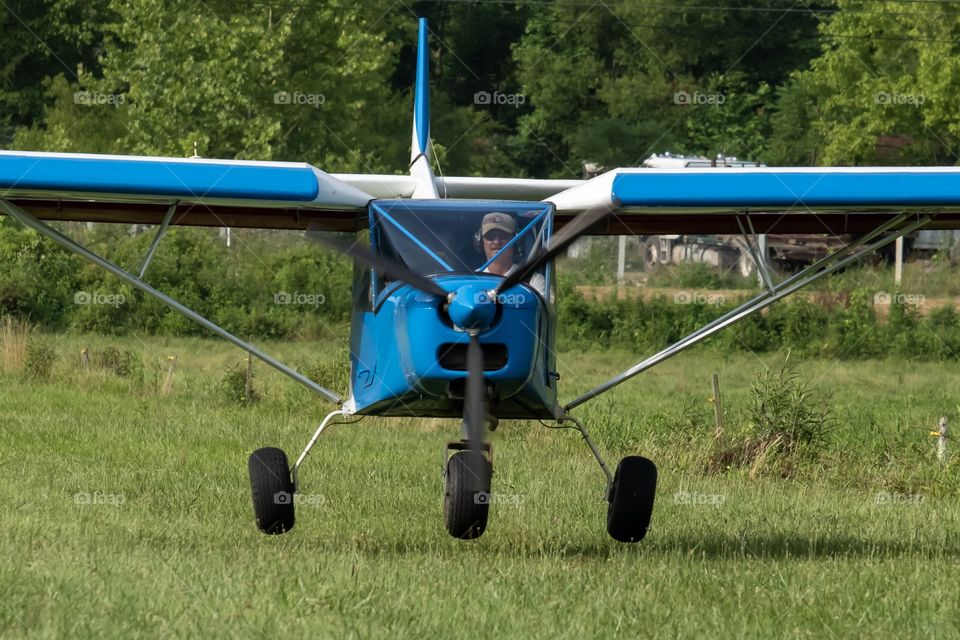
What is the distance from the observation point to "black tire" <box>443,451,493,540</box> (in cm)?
782

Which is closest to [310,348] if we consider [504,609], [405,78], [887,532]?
[887,532]

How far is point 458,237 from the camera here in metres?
8.30

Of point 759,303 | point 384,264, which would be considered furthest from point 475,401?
point 759,303

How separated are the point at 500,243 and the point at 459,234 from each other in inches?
9.3

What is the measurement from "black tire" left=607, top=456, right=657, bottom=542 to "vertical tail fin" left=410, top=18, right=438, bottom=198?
2.22 m

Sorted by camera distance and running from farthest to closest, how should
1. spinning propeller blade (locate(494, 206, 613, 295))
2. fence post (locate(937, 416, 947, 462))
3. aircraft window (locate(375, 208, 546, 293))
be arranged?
fence post (locate(937, 416, 947, 462)), aircraft window (locate(375, 208, 546, 293)), spinning propeller blade (locate(494, 206, 613, 295))

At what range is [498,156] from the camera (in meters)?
51.8

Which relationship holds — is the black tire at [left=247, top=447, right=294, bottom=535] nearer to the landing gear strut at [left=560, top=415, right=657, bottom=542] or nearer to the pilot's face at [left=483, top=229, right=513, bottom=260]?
the landing gear strut at [left=560, top=415, right=657, bottom=542]

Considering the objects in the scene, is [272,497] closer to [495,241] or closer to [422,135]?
[495,241]

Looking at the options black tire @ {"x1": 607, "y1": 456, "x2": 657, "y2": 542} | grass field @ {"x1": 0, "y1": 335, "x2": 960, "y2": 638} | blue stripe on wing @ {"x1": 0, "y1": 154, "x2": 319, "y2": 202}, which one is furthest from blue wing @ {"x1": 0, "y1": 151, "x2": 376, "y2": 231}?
black tire @ {"x1": 607, "y1": 456, "x2": 657, "y2": 542}

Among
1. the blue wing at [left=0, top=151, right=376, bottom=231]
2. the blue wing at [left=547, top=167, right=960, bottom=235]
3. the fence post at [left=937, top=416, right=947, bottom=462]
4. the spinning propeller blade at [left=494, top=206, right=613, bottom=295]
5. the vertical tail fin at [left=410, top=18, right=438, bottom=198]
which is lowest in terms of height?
the fence post at [left=937, top=416, right=947, bottom=462]

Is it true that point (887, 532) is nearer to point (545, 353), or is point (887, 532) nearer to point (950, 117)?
point (545, 353)

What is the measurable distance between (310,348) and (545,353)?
14.0m

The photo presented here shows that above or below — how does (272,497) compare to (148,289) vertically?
below
